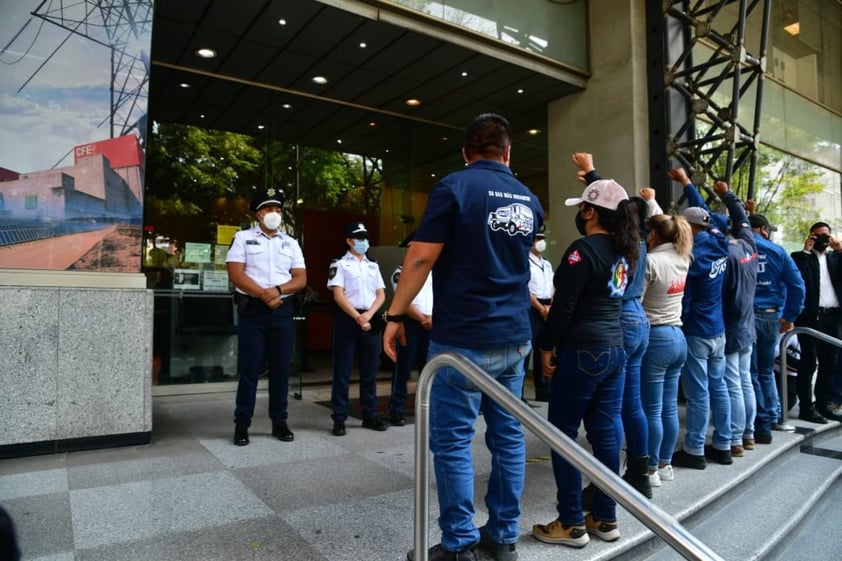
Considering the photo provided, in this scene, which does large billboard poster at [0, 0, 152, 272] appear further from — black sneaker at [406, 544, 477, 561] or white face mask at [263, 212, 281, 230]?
black sneaker at [406, 544, 477, 561]

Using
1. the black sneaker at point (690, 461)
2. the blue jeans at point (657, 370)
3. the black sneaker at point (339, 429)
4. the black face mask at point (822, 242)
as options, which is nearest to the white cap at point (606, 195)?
the blue jeans at point (657, 370)

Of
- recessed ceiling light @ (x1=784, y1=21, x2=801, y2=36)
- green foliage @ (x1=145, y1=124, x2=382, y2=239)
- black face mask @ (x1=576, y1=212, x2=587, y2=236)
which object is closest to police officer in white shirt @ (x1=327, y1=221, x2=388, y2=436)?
black face mask @ (x1=576, y1=212, x2=587, y2=236)

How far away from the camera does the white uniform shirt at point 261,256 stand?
4541mm

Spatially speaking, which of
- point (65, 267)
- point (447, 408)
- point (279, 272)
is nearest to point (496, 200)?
point (447, 408)

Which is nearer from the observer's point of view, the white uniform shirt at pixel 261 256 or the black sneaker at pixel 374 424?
the white uniform shirt at pixel 261 256

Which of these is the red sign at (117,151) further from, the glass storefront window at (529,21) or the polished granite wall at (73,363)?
the glass storefront window at (529,21)

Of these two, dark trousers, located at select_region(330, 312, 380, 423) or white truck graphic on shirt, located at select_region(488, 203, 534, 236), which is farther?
dark trousers, located at select_region(330, 312, 380, 423)

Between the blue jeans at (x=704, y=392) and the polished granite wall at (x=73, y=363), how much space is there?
13.3 ft

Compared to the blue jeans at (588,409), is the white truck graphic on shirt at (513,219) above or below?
above

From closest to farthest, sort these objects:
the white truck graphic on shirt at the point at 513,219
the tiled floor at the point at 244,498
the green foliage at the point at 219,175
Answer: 1. the white truck graphic on shirt at the point at 513,219
2. the tiled floor at the point at 244,498
3. the green foliage at the point at 219,175

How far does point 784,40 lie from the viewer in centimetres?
1013

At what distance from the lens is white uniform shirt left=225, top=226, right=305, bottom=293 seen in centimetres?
454

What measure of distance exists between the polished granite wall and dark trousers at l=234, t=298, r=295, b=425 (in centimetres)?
69

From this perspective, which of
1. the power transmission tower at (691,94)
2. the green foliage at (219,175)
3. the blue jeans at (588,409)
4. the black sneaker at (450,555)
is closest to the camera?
the black sneaker at (450,555)
